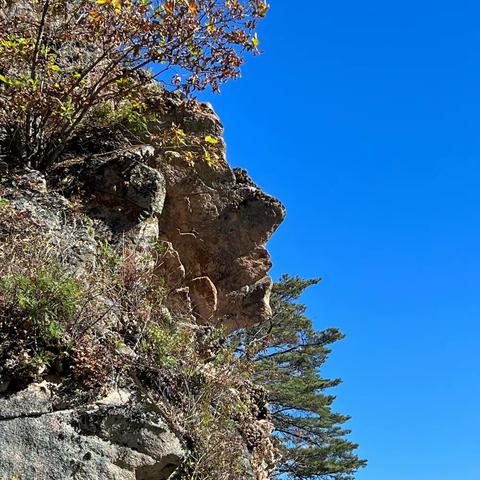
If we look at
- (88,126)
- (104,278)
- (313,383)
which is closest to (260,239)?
(88,126)

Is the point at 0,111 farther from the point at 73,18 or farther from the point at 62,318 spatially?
the point at 62,318

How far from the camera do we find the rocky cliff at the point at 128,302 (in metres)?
3.52

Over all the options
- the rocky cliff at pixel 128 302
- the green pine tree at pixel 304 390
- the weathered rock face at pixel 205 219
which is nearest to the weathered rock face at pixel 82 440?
the rocky cliff at pixel 128 302

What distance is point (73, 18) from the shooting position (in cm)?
606

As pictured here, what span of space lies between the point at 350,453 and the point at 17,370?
1389 centimetres

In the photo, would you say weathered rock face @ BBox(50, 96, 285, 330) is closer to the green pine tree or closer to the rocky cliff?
the rocky cliff

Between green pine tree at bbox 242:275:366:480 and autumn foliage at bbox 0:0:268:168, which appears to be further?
green pine tree at bbox 242:275:366:480

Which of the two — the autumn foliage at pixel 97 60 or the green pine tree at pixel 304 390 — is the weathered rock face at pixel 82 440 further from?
the green pine tree at pixel 304 390

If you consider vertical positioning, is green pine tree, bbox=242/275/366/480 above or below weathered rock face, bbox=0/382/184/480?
above

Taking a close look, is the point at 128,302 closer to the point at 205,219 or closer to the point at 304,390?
the point at 205,219

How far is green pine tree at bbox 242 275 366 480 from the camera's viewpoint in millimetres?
14984

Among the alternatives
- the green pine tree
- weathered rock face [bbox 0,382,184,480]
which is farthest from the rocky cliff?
the green pine tree

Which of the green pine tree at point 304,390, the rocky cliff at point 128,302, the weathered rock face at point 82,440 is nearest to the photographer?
the weathered rock face at point 82,440

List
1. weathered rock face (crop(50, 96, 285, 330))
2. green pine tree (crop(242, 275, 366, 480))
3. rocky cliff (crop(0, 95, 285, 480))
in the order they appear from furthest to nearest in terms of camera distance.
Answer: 1. green pine tree (crop(242, 275, 366, 480))
2. weathered rock face (crop(50, 96, 285, 330))
3. rocky cliff (crop(0, 95, 285, 480))
